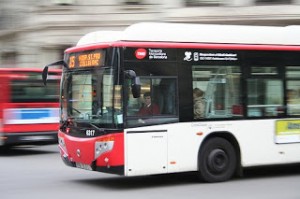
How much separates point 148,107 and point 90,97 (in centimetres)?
105

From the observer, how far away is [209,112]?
10406mm

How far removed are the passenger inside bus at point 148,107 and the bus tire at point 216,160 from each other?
1210 millimetres

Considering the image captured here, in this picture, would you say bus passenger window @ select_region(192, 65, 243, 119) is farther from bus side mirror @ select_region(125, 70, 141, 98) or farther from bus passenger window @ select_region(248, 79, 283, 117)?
bus side mirror @ select_region(125, 70, 141, 98)

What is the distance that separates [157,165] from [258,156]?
2.14 metres

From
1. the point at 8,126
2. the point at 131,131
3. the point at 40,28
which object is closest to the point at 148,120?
the point at 131,131

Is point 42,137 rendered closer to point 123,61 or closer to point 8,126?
point 8,126

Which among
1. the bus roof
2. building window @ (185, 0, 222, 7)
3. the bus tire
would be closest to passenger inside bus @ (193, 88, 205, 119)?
the bus tire

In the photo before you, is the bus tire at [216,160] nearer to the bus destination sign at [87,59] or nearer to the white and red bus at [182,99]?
the white and red bus at [182,99]

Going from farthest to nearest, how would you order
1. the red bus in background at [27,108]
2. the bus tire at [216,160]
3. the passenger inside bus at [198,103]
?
the red bus in background at [27,108] → the bus tire at [216,160] → the passenger inside bus at [198,103]

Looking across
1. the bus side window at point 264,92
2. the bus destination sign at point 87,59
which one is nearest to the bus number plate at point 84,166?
the bus destination sign at point 87,59

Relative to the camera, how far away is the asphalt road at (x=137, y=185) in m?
9.30

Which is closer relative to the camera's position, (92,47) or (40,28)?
(92,47)

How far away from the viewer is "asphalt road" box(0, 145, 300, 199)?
9.30m

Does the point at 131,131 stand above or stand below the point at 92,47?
below
